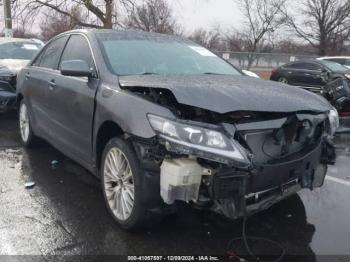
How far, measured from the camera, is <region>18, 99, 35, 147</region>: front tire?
5984 millimetres

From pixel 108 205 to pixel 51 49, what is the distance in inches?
102

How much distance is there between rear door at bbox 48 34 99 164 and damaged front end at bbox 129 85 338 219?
76 centimetres

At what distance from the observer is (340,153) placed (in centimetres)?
682

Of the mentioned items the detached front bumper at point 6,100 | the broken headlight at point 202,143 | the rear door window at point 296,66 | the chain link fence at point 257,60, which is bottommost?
the chain link fence at point 257,60

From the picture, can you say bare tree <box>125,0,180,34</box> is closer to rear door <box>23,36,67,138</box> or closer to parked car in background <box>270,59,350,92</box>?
parked car in background <box>270,59,350,92</box>

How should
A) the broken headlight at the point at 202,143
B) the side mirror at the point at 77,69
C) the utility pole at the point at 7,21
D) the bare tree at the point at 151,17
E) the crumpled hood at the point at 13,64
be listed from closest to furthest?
the broken headlight at the point at 202,143, the side mirror at the point at 77,69, the crumpled hood at the point at 13,64, the utility pole at the point at 7,21, the bare tree at the point at 151,17

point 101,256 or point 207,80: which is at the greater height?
point 207,80

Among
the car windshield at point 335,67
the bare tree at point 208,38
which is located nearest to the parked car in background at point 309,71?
the car windshield at point 335,67

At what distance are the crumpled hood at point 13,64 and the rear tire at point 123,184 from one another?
5.66 metres

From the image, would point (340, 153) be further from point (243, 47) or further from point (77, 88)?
point (243, 47)

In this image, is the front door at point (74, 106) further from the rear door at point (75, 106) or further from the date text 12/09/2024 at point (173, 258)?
the date text 12/09/2024 at point (173, 258)

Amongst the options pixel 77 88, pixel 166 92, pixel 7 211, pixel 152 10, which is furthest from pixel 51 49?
pixel 152 10

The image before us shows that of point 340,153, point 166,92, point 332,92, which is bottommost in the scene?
point 340,153

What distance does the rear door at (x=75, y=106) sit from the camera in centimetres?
406
